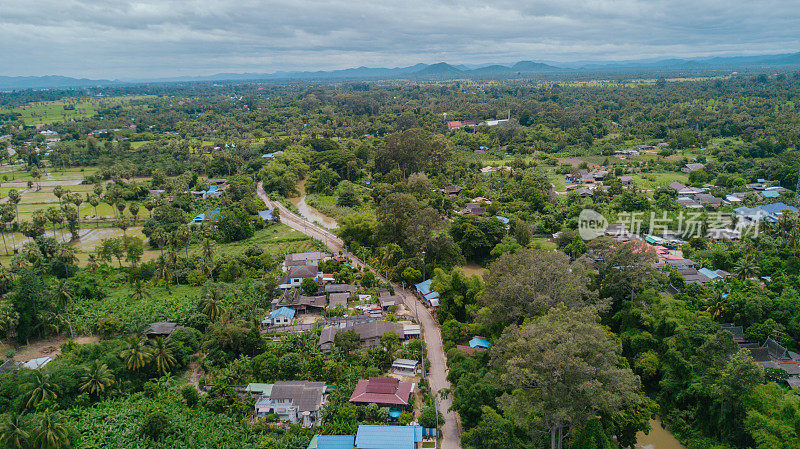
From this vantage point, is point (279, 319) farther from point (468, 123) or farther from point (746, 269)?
point (468, 123)

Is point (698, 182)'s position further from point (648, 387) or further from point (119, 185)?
point (119, 185)

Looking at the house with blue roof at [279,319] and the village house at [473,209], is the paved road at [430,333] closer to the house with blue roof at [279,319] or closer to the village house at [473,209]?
the house with blue roof at [279,319]

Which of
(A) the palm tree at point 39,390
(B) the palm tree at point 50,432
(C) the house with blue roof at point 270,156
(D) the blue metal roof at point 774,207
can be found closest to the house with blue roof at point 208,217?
(C) the house with blue roof at point 270,156

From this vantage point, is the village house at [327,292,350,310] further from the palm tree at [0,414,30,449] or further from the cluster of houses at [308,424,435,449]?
the palm tree at [0,414,30,449]

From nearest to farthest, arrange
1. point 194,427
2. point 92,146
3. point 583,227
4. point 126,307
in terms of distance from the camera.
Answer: point 194,427, point 126,307, point 583,227, point 92,146

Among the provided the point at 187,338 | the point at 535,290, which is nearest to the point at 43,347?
the point at 187,338

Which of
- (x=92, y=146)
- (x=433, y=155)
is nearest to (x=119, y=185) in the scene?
(x=92, y=146)
